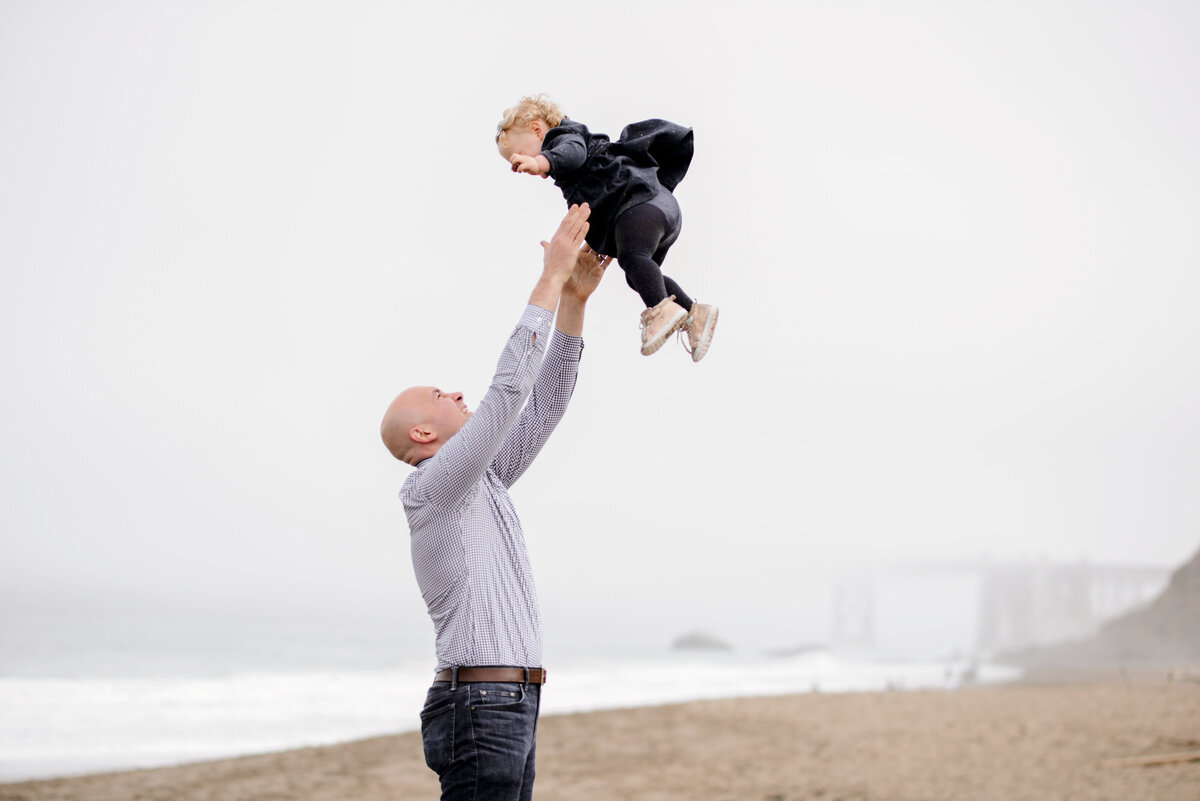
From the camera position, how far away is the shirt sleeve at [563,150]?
264 cm

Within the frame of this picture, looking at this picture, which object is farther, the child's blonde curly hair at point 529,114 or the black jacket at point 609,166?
the child's blonde curly hair at point 529,114

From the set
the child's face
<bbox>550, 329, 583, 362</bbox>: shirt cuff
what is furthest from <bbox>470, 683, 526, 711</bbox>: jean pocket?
the child's face

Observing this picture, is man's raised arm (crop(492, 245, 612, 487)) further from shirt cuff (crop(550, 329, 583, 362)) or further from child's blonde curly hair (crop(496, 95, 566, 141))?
child's blonde curly hair (crop(496, 95, 566, 141))

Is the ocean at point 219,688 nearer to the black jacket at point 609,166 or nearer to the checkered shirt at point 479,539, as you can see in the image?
the checkered shirt at point 479,539

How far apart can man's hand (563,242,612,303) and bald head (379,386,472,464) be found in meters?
0.46

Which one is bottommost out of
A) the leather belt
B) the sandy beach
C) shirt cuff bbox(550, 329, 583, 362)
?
the sandy beach

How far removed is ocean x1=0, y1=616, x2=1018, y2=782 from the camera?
1240 centimetres

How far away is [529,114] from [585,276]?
→ 0.49m

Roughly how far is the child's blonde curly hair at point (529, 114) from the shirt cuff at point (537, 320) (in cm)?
66

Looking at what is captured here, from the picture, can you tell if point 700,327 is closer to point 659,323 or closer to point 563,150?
point 659,323

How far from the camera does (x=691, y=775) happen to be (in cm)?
1028

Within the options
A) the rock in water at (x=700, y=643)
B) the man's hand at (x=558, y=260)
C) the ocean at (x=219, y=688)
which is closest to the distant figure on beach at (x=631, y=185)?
the man's hand at (x=558, y=260)

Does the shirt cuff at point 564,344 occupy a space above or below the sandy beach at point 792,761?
above

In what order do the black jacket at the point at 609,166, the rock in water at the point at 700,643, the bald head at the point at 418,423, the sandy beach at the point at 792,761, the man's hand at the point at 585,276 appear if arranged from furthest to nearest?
the rock in water at the point at 700,643
the sandy beach at the point at 792,761
the man's hand at the point at 585,276
the black jacket at the point at 609,166
the bald head at the point at 418,423
